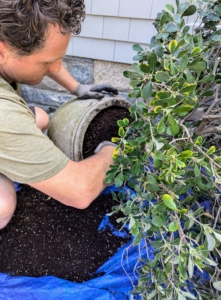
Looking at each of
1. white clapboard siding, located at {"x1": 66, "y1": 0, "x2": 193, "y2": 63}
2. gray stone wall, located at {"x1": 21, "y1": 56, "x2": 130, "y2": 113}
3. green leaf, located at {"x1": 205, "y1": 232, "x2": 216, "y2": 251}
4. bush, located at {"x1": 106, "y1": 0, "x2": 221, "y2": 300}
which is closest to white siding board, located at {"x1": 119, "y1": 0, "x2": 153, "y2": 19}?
white clapboard siding, located at {"x1": 66, "y1": 0, "x2": 193, "y2": 63}

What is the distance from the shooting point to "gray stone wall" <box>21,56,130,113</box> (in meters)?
2.33

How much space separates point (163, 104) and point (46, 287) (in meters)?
1.12

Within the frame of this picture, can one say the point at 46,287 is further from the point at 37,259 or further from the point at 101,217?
the point at 101,217

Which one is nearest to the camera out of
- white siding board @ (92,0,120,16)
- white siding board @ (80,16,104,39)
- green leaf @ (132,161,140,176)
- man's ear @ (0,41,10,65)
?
green leaf @ (132,161,140,176)

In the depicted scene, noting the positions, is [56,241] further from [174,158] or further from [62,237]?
[174,158]

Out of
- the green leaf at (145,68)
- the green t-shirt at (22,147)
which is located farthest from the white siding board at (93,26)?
the green leaf at (145,68)

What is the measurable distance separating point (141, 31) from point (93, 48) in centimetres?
45

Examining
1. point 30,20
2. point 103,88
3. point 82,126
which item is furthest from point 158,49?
point 103,88

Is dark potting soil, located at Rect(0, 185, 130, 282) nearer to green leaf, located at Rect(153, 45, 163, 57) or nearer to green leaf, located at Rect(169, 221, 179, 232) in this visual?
green leaf, located at Rect(169, 221, 179, 232)

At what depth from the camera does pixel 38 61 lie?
3.82ft

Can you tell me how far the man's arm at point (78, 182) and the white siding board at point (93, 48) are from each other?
123 cm

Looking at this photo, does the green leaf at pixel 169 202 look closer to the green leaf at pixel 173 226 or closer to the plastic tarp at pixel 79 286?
the green leaf at pixel 173 226

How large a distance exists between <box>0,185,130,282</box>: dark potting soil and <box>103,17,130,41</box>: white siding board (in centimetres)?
122

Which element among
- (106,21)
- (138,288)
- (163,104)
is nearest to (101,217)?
(138,288)
